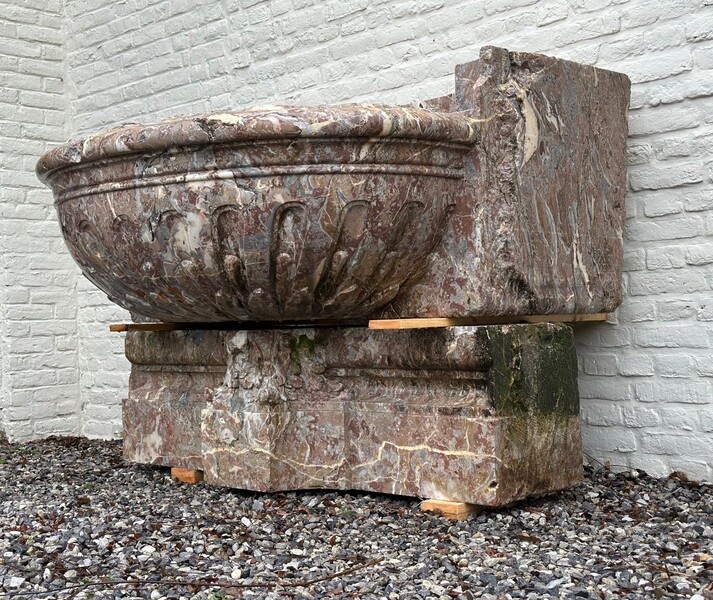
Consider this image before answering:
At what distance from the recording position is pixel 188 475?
3494mm

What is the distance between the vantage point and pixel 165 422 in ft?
11.7

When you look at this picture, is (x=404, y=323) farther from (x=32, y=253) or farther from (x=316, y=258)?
(x=32, y=253)

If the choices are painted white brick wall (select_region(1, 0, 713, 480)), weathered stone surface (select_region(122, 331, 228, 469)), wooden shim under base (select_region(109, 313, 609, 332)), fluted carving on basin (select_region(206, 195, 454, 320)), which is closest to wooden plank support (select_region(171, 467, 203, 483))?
weathered stone surface (select_region(122, 331, 228, 469))

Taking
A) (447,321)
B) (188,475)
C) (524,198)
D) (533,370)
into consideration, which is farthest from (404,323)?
(188,475)

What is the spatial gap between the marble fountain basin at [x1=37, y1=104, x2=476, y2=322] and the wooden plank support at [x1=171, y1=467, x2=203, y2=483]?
0.71 metres

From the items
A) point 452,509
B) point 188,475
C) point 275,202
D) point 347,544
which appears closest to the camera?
point 347,544

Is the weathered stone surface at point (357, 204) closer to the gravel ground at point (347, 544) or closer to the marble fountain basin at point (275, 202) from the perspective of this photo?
the marble fountain basin at point (275, 202)

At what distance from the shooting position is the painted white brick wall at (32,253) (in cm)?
488

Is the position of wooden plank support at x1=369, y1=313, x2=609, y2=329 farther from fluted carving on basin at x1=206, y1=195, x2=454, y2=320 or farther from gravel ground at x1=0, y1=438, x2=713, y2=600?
gravel ground at x1=0, y1=438, x2=713, y2=600

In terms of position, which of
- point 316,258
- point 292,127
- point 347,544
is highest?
point 292,127

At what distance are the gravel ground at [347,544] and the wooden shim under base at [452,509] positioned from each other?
0.12ft

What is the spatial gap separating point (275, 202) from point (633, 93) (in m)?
1.34

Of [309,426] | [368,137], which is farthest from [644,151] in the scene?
[309,426]

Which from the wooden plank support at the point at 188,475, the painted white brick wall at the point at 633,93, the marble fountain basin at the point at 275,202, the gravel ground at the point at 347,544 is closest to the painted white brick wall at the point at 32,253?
the painted white brick wall at the point at 633,93
